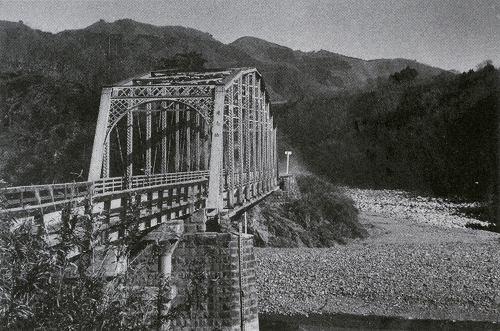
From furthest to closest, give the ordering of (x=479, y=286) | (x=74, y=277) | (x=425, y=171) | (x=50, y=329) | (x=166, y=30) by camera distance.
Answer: (x=166, y=30) → (x=425, y=171) → (x=479, y=286) → (x=74, y=277) → (x=50, y=329)

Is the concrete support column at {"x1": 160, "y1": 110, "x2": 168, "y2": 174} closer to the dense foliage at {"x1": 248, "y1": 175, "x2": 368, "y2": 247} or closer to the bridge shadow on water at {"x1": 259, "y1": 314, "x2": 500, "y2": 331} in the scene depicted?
the bridge shadow on water at {"x1": 259, "y1": 314, "x2": 500, "y2": 331}

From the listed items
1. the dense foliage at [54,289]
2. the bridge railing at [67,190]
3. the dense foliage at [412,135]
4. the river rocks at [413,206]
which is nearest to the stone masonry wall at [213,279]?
the bridge railing at [67,190]

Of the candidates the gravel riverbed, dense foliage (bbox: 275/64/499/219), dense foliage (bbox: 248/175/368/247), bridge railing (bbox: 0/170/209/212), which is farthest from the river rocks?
bridge railing (bbox: 0/170/209/212)

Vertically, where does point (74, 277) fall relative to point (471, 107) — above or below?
below

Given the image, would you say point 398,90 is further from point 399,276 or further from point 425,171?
point 399,276

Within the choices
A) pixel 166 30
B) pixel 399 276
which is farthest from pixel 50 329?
pixel 166 30

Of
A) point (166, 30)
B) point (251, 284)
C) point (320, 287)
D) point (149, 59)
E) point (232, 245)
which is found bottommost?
point (320, 287)

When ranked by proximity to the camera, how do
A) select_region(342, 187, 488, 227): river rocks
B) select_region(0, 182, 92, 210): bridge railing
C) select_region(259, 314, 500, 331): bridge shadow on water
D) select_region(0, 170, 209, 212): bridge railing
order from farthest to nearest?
select_region(342, 187, 488, 227): river rocks
select_region(259, 314, 500, 331): bridge shadow on water
select_region(0, 170, 209, 212): bridge railing
select_region(0, 182, 92, 210): bridge railing

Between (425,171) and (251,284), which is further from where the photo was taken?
(425,171)
